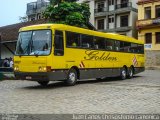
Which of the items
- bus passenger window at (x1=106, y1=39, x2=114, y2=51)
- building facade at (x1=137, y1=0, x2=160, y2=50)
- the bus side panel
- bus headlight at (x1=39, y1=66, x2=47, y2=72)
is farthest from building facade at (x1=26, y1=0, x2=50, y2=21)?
bus headlight at (x1=39, y1=66, x2=47, y2=72)

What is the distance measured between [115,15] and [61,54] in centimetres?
3842

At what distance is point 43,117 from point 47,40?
7.86 m

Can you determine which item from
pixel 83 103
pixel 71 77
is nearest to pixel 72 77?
pixel 71 77

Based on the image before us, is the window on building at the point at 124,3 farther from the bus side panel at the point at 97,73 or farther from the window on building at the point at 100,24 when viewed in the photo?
the bus side panel at the point at 97,73

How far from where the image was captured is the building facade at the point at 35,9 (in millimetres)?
74688

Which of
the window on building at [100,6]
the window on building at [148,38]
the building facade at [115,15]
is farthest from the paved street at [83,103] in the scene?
the window on building at [100,6]

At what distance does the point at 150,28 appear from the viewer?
4934 centimetres

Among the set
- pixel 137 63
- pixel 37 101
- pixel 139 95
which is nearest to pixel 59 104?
pixel 37 101

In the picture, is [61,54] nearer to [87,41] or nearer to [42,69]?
[42,69]

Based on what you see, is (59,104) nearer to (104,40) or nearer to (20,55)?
(20,55)

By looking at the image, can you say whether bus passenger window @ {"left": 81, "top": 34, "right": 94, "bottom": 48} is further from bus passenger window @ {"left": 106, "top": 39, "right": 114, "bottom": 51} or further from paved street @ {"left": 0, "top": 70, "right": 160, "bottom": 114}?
paved street @ {"left": 0, "top": 70, "right": 160, "bottom": 114}

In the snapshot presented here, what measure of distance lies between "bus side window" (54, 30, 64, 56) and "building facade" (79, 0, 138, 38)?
36.0 m

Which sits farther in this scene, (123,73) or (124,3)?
(124,3)

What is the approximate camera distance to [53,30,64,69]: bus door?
17234 mm
